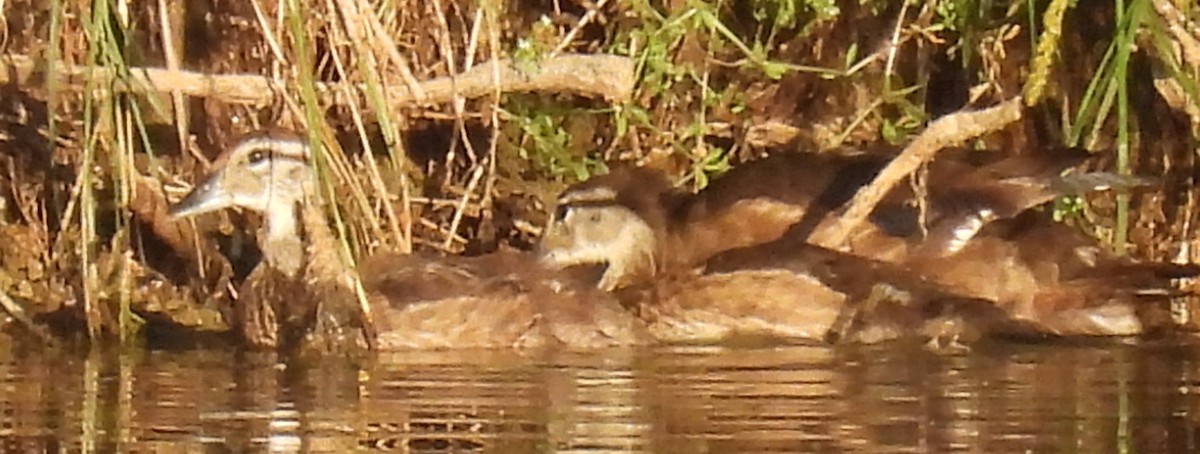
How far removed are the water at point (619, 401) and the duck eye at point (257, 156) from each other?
0.78 meters

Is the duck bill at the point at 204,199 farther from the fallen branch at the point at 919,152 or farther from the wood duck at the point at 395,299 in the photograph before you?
the fallen branch at the point at 919,152

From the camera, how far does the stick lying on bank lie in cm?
757

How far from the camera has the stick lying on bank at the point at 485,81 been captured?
7.57 m

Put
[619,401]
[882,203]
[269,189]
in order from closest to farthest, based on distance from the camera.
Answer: [619,401] < [882,203] < [269,189]

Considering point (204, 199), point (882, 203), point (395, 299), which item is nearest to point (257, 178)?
point (204, 199)

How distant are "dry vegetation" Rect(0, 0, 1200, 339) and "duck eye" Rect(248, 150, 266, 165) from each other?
0.47 ft

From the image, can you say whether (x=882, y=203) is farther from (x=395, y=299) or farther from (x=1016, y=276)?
(x=395, y=299)

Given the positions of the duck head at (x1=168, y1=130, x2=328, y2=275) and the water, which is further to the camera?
the duck head at (x1=168, y1=130, x2=328, y2=275)

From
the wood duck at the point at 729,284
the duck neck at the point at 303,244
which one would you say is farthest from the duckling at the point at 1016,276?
the duck neck at the point at 303,244

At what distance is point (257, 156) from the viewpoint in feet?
25.5

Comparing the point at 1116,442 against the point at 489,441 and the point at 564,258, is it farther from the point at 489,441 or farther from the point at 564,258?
the point at 564,258

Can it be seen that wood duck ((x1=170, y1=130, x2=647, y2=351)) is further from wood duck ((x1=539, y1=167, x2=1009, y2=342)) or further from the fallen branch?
the fallen branch

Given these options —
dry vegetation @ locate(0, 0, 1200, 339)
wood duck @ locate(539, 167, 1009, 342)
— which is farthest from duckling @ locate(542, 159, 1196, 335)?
dry vegetation @ locate(0, 0, 1200, 339)

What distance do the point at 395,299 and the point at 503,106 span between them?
29.1 inches
